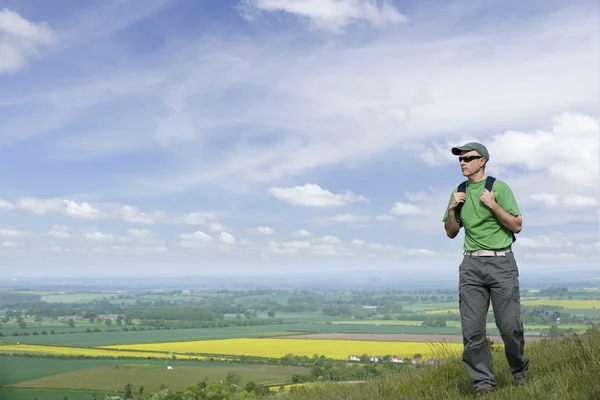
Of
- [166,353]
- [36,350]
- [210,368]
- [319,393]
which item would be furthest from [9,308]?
[319,393]

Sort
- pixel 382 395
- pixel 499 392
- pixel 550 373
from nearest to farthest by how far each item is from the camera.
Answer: pixel 499 392
pixel 550 373
pixel 382 395

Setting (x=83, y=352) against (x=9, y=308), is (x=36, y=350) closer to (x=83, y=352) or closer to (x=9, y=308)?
(x=83, y=352)

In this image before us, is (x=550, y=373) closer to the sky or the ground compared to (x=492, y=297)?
closer to the ground

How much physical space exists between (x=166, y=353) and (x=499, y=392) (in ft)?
177

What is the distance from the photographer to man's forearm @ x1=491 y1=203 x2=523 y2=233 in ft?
18.4

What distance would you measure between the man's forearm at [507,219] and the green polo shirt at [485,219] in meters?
0.06

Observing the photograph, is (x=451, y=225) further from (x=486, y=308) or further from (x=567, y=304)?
(x=567, y=304)

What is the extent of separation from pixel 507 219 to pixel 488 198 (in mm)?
239

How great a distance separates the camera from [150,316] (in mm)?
102500

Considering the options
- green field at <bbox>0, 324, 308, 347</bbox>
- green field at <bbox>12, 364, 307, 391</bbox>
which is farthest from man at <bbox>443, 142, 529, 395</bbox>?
green field at <bbox>0, 324, 308, 347</bbox>

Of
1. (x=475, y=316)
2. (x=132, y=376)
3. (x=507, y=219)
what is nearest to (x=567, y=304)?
(x=132, y=376)

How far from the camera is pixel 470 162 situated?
19.4 feet

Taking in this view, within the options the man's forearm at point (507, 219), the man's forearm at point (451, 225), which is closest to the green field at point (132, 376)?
the man's forearm at point (451, 225)

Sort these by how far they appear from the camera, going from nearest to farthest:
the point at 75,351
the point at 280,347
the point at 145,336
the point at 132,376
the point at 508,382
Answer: the point at 508,382 → the point at 132,376 → the point at 280,347 → the point at 75,351 → the point at 145,336
